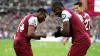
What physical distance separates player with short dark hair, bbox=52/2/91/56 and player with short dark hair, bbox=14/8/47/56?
0.63m

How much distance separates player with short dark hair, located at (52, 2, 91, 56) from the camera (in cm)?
1102

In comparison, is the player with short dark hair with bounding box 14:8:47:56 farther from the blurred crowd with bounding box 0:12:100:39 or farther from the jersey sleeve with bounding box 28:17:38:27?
the blurred crowd with bounding box 0:12:100:39

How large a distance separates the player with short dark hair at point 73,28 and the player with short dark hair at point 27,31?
→ 0.63 metres

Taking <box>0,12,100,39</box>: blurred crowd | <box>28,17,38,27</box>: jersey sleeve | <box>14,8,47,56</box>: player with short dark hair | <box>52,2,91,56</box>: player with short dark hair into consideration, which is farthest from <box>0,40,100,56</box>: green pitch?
<box>52,2,91,56</box>: player with short dark hair

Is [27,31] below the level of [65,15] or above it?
below

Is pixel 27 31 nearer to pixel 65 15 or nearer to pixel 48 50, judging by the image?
pixel 65 15

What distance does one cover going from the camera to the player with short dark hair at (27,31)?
1140 cm

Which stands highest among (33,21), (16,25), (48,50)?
(33,21)

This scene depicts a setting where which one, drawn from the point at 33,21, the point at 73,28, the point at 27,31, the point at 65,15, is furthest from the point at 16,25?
the point at 65,15

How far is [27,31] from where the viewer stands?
11.7m

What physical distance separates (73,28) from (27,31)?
1.26 metres

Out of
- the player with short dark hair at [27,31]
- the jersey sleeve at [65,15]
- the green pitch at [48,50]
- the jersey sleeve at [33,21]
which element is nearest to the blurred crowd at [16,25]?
the green pitch at [48,50]

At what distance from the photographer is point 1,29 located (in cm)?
3519

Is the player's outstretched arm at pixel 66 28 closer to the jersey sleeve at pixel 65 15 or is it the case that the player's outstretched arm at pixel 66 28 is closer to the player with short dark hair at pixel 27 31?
the jersey sleeve at pixel 65 15
